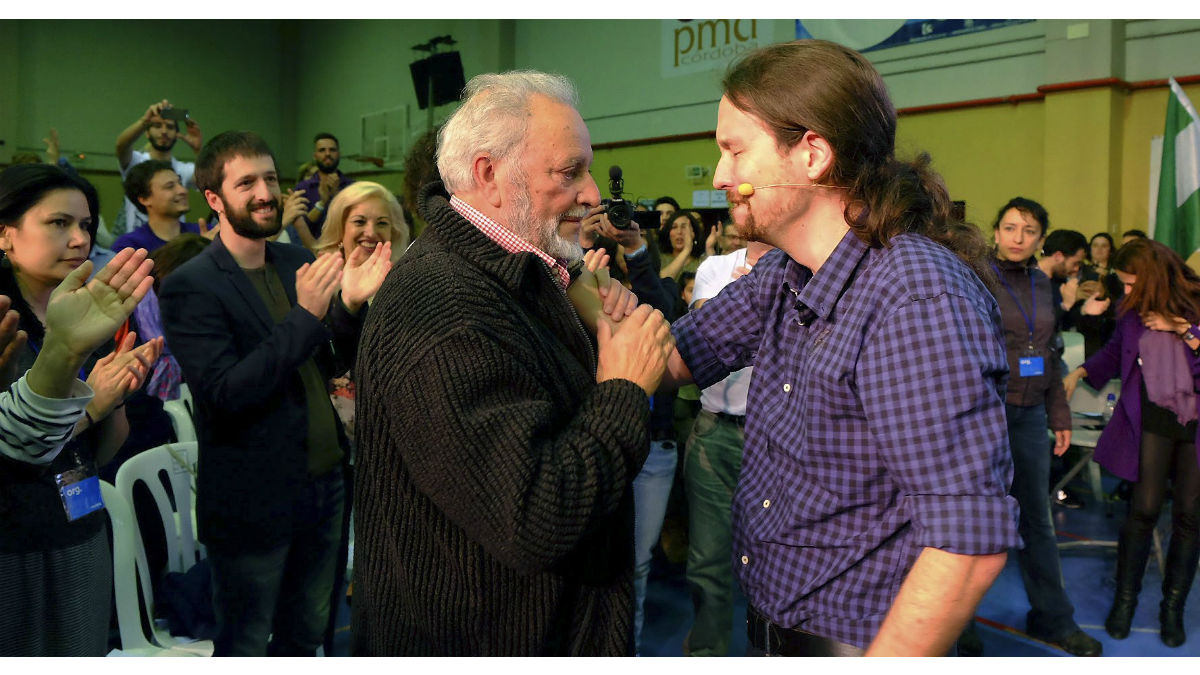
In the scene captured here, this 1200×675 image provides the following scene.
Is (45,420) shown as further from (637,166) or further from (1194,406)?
(637,166)

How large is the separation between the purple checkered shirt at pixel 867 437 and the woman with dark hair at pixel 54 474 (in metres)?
1.12

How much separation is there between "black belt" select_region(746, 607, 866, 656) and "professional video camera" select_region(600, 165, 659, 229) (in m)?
1.36

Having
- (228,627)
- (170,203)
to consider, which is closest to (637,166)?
(170,203)

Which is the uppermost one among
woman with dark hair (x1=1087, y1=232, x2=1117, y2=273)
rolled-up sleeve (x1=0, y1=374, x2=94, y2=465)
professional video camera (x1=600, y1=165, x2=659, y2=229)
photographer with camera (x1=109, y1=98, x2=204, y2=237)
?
photographer with camera (x1=109, y1=98, x2=204, y2=237)

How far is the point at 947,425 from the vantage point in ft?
3.51

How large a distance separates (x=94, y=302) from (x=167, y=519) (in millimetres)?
1230

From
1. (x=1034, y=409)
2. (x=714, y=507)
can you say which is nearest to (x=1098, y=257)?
(x=1034, y=409)

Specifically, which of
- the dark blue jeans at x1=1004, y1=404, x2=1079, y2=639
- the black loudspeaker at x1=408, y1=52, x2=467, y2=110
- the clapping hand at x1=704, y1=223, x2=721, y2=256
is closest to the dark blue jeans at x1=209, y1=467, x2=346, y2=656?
the dark blue jeans at x1=1004, y1=404, x2=1079, y2=639

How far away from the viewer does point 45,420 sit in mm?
1495

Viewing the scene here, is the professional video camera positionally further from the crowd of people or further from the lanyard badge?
the lanyard badge

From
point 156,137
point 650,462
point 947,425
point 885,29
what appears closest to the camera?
point 947,425

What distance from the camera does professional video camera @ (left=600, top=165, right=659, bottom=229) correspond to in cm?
251

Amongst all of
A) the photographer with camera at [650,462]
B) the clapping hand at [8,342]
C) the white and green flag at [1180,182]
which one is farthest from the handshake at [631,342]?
the white and green flag at [1180,182]

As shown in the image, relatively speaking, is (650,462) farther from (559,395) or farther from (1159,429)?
(1159,429)
